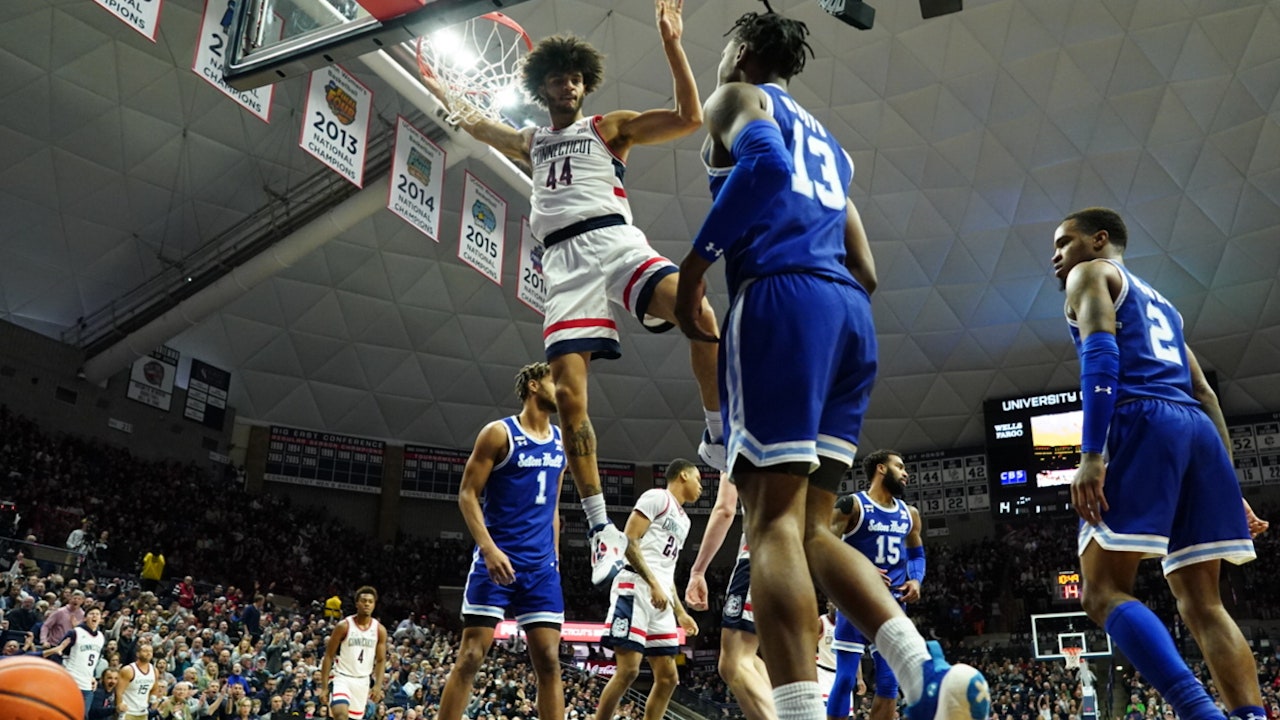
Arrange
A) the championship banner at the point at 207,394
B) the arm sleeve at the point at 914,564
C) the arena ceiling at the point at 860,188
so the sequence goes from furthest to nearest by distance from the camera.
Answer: the championship banner at the point at 207,394
the arena ceiling at the point at 860,188
the arm sleeve at the point at 914,564

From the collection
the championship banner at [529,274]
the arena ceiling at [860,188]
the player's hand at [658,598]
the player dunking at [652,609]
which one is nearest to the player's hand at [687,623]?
the player dunking at [652,609]

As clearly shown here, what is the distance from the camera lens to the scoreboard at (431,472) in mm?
34094

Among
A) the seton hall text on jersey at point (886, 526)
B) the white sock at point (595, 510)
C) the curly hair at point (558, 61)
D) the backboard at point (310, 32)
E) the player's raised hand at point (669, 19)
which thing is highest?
the backboard at point (310, 32)

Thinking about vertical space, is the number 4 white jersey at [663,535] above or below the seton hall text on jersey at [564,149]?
below

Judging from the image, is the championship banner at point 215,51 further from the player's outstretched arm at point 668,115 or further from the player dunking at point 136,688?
the player's outstretched arm at point 668,115

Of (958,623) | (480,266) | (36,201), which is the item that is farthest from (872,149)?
(36,201)

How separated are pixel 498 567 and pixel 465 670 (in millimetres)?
605

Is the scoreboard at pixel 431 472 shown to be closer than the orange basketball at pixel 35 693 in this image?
No

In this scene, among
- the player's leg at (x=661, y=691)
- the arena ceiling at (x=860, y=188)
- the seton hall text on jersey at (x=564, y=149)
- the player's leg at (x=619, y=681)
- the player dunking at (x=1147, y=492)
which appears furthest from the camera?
the arena ceiling at (x=860, y=188)

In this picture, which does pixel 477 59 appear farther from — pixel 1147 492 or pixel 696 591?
pixel 1147 492

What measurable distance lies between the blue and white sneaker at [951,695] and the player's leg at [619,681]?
4579 millimetres

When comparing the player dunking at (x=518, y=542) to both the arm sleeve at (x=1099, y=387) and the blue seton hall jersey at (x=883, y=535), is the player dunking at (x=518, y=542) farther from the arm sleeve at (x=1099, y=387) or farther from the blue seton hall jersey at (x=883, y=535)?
the arm sleeve at (x=1099, y=387)

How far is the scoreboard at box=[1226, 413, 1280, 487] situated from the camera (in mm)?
28500

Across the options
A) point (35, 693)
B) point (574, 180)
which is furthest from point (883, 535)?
point (35, 693)
